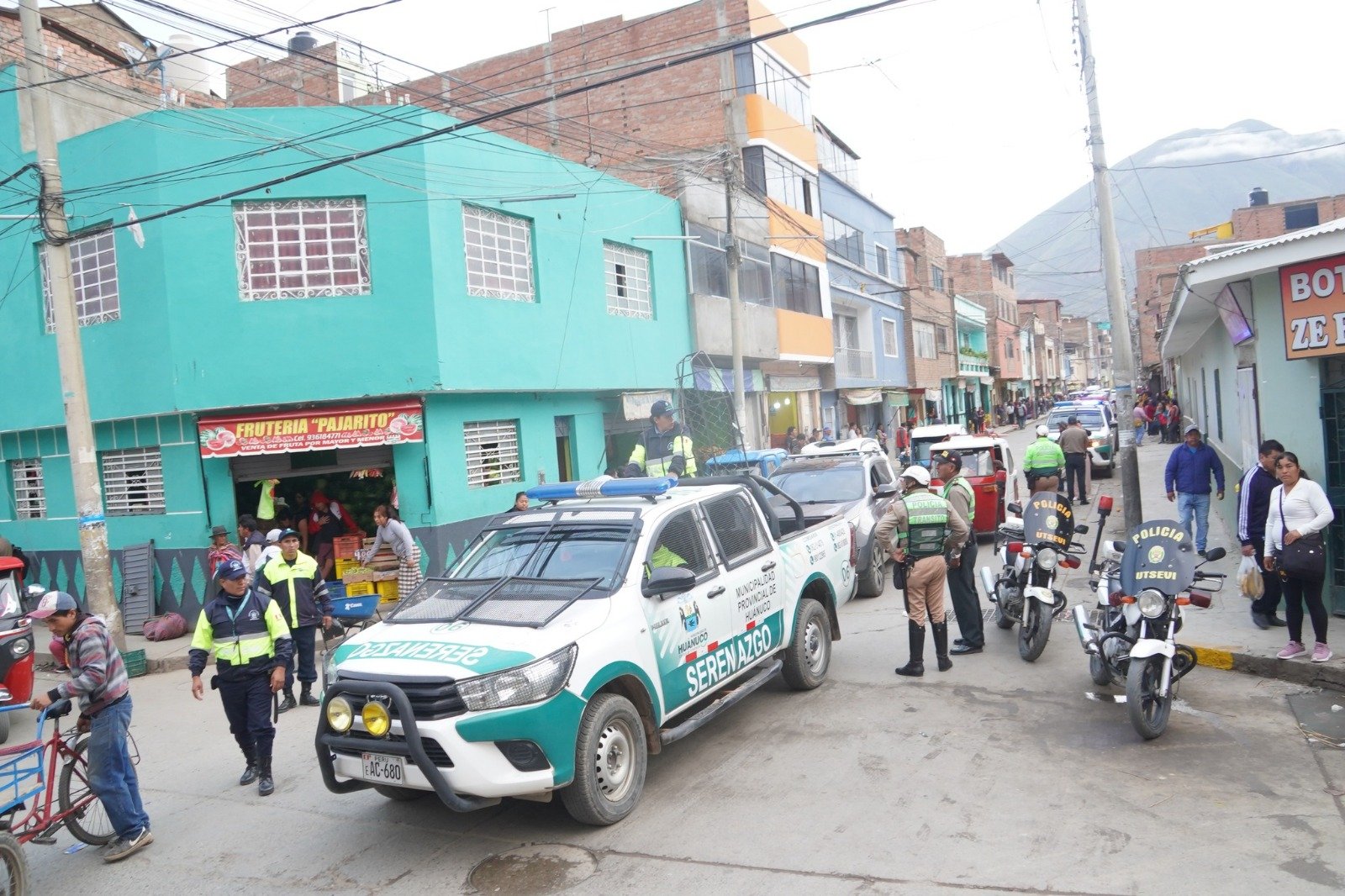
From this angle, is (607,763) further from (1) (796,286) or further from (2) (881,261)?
(2) (881,261)

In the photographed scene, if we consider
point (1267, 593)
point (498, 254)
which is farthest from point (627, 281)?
point (1267, 593)

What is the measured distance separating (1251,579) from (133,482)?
1481 centimetres

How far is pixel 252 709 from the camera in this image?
21.3 feet

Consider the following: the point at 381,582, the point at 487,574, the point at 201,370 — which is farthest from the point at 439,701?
the point at 201,370

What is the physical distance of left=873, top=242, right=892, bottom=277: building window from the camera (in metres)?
37.7

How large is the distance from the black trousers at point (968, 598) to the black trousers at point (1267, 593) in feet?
7.66

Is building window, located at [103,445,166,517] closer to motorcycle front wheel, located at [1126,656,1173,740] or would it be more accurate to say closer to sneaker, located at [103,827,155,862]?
sneaker, located at [103,827,155,862]

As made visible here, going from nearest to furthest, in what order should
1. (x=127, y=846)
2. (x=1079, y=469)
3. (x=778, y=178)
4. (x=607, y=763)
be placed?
1. (x=607, y=763)
2. (x=127, y=846)
3. (x=1079, y=469)
4. (x=778, y=178)

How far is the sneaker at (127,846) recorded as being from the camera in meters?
5.59

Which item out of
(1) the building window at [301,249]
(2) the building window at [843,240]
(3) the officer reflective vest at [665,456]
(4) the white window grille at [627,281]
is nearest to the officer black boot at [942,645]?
(3) the officer reflective vest at [665,456]

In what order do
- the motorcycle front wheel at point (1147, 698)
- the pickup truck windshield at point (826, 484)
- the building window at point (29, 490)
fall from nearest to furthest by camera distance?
the motorcycle front wheel at point (1147, 698)
the pickup truck windshield at point (826, 484)
the building window at point (29, 490)

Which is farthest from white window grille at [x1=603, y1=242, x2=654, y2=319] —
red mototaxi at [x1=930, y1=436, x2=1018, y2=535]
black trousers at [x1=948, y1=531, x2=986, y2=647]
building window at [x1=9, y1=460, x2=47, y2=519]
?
black trousers at [x1=948, y1=531, x2=986, y2=647]

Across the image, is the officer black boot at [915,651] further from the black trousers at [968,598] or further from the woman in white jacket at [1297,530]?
the woman in white jacket at [1297,530]

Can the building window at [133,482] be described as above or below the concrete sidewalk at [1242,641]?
above
